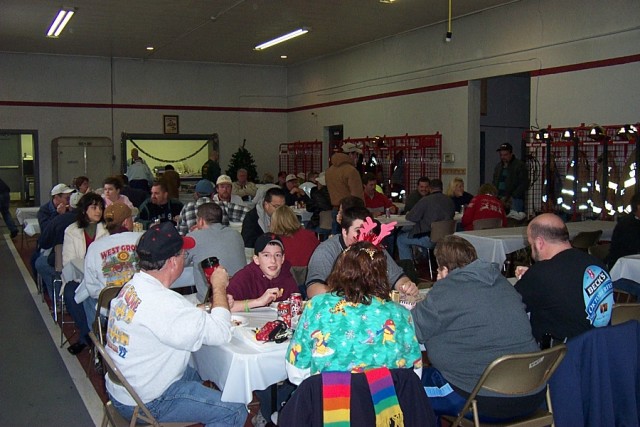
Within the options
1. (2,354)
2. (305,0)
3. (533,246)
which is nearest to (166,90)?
(305,0)

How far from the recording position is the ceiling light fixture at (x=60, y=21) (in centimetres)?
1144

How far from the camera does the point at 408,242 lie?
351 inches

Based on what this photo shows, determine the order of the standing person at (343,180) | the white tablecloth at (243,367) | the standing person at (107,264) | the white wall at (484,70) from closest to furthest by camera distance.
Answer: the white tablecloth at (243,367) < the standing person at (107,264) < the white wall at (484,70) < the standing person at (343,180)

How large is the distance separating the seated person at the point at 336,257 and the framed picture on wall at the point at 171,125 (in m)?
14.4

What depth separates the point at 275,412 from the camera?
343cm

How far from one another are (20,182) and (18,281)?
12726mm

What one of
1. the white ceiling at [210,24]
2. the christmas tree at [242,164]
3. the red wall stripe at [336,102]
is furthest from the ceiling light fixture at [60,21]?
the christmas tree at [242,164]

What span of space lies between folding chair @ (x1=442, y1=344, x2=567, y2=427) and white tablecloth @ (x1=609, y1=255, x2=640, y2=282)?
125 inches

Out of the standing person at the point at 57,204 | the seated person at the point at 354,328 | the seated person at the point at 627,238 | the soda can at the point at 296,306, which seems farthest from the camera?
the standing person at the point at 57,204

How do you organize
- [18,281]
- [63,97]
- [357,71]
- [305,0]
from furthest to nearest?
[63,97]
[357,71]
[305,0]
[18,281]

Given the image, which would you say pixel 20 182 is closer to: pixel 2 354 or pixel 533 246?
pixel 2 354

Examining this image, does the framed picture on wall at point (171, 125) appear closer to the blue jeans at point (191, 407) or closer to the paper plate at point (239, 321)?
the paper plate at point (239, 321)

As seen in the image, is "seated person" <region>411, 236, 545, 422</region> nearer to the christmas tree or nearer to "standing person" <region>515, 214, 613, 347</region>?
"standing person" <region>515, 214, 613, 347</region>

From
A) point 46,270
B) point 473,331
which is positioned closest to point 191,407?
point 473,331
